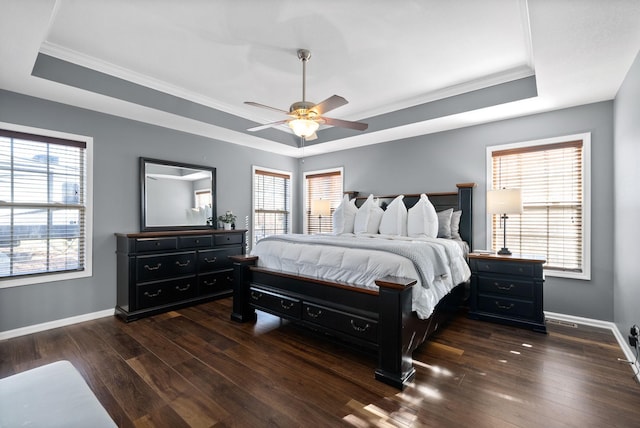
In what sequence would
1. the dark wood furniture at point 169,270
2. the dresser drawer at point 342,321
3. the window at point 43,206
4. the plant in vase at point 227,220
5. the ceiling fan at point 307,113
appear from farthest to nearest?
the plant in vase at point 227,220 → the dark wood furniture at point 169,270 → the window at point 43,206 → the ceiling fan at point 307,113 → the dresser drawer at point 342,321

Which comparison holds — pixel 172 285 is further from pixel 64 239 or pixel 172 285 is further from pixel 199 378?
pixel 199 378

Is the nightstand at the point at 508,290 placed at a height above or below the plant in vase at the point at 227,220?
below

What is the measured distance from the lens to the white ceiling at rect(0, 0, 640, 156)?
2.23 meters

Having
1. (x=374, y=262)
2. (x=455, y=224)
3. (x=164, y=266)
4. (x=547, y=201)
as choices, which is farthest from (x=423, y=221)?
(x=164, y=266)

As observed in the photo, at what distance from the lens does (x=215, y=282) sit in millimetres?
4375

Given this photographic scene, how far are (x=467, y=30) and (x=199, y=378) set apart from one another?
3.63m

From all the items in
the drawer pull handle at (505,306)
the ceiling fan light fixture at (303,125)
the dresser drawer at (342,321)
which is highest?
the ceiling fan light fixture at (303,125)

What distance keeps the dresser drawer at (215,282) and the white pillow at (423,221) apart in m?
2.76

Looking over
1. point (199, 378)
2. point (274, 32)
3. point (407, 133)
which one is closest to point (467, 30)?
point (274, 32)

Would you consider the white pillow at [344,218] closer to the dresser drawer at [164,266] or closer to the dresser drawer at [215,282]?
the dresser drawer at [215,282]

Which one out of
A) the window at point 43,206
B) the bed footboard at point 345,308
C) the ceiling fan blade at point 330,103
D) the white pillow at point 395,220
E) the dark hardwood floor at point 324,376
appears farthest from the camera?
the white pillow at point 395,220

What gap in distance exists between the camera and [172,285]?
12.8ft

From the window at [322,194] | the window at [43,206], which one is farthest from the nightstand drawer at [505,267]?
the window at [43,206]

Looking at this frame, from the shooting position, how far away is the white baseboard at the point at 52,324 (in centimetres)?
306
